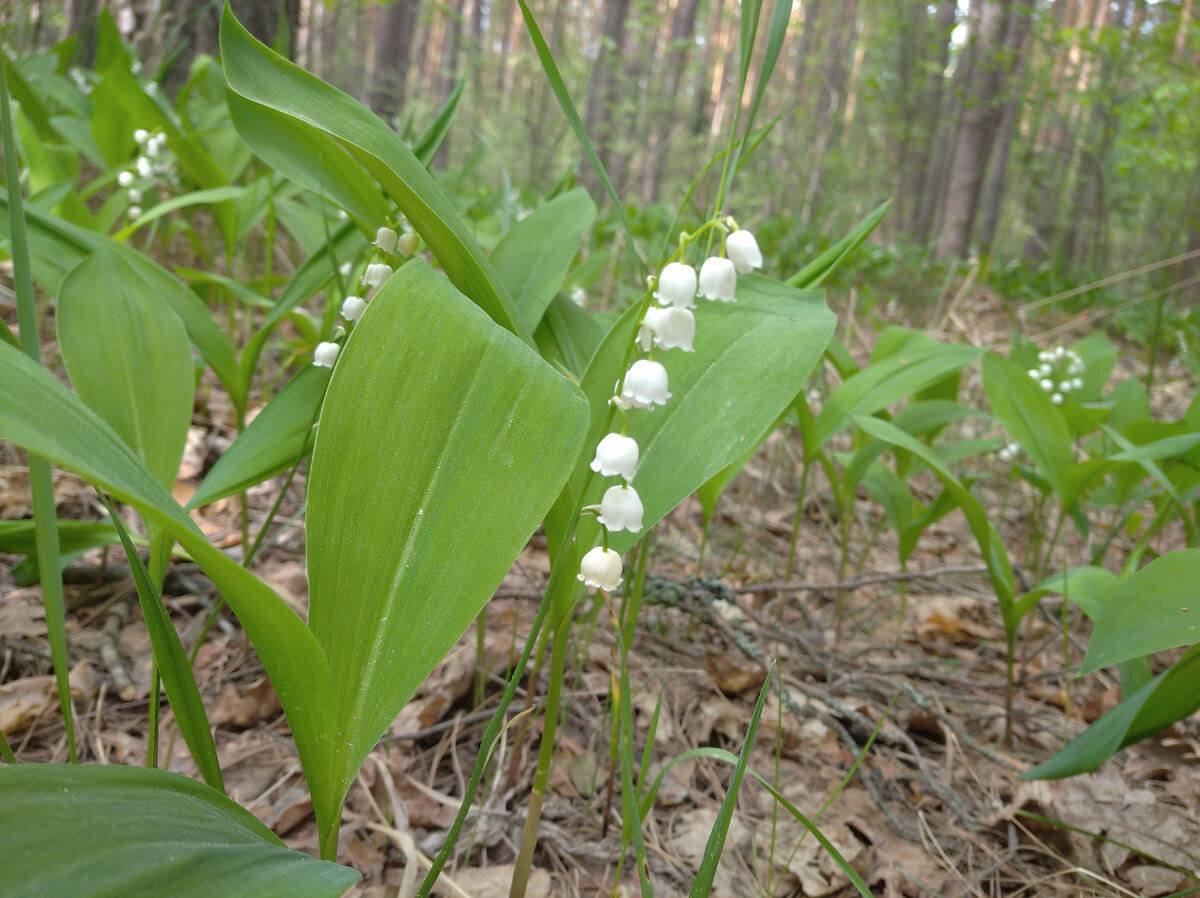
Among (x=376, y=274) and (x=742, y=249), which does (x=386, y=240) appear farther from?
(x=742, y=249)

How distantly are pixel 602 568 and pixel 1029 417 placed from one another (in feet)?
5.21

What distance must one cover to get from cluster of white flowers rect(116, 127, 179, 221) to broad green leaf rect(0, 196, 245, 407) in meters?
1.01

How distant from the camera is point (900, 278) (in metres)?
7.23

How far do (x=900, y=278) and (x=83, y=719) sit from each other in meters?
7.17

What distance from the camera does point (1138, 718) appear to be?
44.2 inches

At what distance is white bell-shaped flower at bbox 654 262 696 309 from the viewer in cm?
88

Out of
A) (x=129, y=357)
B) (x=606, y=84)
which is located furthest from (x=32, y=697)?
(x=606, y=84)

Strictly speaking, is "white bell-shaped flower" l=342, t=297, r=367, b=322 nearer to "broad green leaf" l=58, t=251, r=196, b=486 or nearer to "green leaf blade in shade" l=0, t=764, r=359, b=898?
"broad green leaf" l=58, t=251, r=196, b=486

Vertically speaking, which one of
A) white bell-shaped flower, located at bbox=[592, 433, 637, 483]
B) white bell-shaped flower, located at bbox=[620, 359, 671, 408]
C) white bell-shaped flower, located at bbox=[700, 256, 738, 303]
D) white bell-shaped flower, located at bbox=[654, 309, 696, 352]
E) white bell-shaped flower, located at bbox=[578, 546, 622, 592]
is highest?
white bell-shaped flower, located at bbox=[700, 256, 738, 303]

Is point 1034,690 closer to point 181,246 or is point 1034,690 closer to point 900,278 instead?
point 181,246

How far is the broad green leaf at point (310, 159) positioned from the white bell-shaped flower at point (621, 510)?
0.68 meters

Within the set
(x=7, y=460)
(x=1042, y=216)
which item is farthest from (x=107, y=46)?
(x=1042, y=216)

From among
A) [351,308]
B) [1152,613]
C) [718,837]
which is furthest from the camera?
[351,308]

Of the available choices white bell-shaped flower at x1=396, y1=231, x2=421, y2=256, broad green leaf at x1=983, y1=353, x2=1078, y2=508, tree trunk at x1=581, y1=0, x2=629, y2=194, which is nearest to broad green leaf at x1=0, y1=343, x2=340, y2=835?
white bell-shaped flower at x1=396, y1=231, x2=421, y2=256
